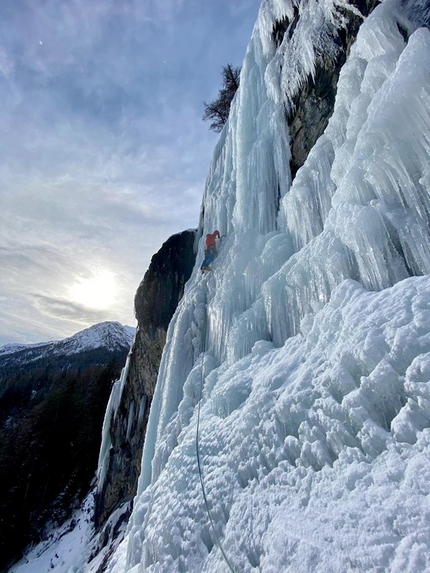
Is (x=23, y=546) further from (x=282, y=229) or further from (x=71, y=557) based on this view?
(x=282, y=229)

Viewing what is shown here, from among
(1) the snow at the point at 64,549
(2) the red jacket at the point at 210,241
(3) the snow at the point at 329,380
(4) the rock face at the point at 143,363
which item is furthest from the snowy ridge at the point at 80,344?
(3) the snow at the point at 329,380

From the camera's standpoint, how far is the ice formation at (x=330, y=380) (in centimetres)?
180

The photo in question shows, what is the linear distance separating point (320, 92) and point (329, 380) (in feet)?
19.6

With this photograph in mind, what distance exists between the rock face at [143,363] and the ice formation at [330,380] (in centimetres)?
524

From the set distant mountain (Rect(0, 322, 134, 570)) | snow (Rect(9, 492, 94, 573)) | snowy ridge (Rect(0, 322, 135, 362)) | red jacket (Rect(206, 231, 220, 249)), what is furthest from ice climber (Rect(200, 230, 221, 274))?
snowy ridge (Rect(0, 322, 135, 362))

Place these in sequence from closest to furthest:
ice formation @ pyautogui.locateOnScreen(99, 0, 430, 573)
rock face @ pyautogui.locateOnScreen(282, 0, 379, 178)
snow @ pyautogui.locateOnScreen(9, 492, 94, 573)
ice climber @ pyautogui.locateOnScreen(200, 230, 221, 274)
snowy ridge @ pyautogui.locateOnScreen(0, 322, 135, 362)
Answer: ice formation @ pyautogui.locateOnScreen(99, 0, 430, 573), rock face @ pyautogui.locateOnScreen(282, 0, 379, 178), ice climber @ pyautogui.locateOnScreen(200, 230, 221, 274), snow @ pyautogui.locateOnScreen(9, 492, 94, 573), snowy ridge @ pyautogui.locateOnScreen(0, 322, 135, 362)

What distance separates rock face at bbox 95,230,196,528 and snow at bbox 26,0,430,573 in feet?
17.0

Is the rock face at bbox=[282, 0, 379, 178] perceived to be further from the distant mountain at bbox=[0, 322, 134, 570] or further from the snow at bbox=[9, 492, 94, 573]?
the distant mountain at bbox=[0, 322, 134, 570]

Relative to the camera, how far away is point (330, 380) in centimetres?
238

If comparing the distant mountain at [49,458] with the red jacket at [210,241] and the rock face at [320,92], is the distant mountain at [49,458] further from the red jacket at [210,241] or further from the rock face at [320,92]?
the rock face at [320,92]

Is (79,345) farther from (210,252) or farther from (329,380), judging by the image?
(329,380)

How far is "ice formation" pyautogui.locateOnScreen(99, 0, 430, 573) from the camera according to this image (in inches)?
70.8

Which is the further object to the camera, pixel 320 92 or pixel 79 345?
pixel 79 345

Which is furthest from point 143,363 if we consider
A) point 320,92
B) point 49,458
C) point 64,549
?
point 49,458
